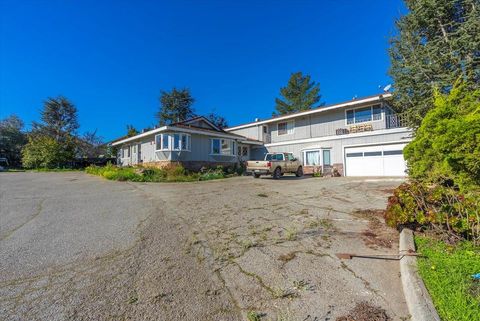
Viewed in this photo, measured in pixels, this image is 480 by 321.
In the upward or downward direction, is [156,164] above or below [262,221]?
above

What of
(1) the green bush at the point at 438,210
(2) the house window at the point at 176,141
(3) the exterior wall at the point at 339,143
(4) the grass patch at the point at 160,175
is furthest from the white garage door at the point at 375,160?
(2) the house window at the point at 176,141

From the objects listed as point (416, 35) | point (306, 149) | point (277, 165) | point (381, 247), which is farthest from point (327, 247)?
point (306, 149)

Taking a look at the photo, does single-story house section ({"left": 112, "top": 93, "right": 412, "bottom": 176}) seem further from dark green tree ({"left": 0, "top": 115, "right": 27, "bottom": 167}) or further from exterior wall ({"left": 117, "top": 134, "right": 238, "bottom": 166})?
dark green tree ({"left": 0, "top": 115, "right": 27, "bottom": 167})

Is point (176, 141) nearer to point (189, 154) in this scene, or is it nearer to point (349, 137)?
point (189, 154)

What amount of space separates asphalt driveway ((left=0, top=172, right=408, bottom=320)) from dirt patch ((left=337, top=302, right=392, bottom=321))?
0.23 feet

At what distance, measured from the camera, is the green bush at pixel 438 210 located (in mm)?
3762

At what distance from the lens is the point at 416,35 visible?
13906 millimetres

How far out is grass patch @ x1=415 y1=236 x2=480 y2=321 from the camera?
2.16m

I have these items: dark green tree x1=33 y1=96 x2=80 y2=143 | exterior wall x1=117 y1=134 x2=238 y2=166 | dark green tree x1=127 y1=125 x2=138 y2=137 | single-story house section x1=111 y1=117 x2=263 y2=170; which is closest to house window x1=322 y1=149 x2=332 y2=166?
single-story house section x1=111 y1=117 x2=263 y2=170

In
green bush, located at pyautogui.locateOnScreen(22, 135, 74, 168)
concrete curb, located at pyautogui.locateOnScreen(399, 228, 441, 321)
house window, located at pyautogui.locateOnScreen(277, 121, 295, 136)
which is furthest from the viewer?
green bush, located at pyautogui.locateOnScreen(22, 135, 74, 168)

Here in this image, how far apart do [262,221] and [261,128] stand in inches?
812

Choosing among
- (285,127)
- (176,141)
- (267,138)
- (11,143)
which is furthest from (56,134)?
(285,127)

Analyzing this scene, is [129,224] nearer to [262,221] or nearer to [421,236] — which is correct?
[262,221]

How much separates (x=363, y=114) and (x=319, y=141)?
4126mm
